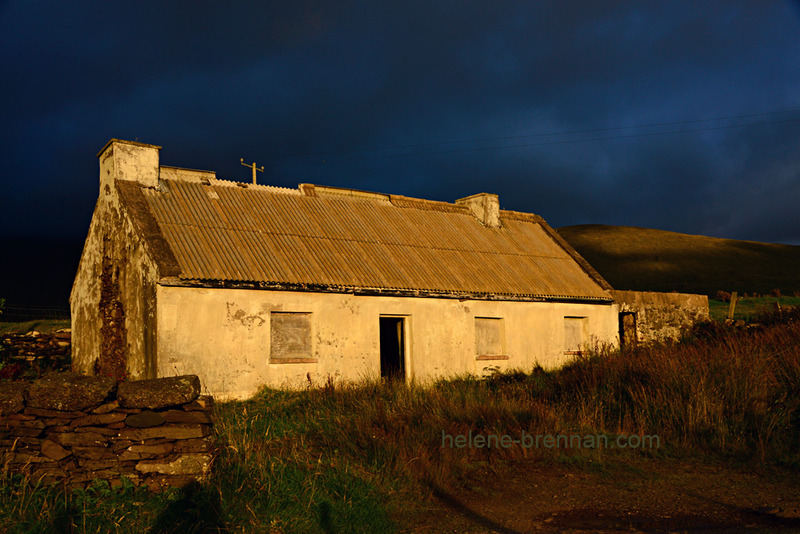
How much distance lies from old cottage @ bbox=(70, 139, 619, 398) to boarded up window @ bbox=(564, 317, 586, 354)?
0.14 ft

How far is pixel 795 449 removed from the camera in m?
8.77

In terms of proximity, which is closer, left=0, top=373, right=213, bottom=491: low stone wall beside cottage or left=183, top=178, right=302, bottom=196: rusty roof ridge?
left=0, top=373, right=213, bottom=491: low stone wall beside cottage

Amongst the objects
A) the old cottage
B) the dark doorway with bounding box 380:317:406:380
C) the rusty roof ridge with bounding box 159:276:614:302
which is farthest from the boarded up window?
the dark doorway with bounding box 380:317:406:380

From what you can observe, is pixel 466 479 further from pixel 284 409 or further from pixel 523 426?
pixel 284 409

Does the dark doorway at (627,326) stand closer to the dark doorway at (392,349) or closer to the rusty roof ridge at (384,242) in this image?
the rusty roof ridge at (384,242)

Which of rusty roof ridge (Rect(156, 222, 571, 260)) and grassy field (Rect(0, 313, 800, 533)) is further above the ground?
rusty roof ridge (Rect(156, 222, 571, 260))

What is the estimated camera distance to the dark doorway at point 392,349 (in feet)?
53.2

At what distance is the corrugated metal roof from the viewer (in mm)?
14328

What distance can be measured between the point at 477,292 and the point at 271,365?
5.96 m

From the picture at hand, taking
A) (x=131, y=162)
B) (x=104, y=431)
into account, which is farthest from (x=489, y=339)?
(x=104, y=431)

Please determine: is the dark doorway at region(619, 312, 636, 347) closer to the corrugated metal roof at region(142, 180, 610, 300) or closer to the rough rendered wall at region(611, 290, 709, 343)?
the rough rendered wall at region(611, 290, 709, 343)

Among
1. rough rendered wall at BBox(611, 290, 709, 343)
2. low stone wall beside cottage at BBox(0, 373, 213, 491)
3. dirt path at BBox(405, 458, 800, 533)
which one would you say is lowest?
dirt path at BBox(405, 458, 800, 533)

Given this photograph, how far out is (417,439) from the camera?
8.78m

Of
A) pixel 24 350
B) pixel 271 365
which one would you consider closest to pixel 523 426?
pixel 271 365
